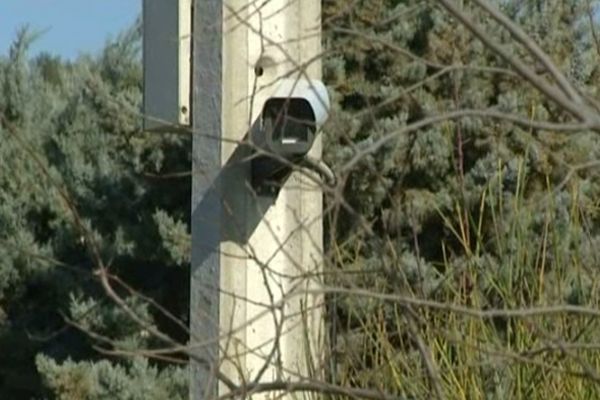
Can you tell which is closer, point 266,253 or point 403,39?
point 266,253

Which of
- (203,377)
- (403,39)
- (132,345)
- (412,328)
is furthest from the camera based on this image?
(403,39)

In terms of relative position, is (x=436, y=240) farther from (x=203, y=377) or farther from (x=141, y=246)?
(x=203, y=377)

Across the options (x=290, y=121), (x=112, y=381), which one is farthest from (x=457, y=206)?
(x=112, y=381)

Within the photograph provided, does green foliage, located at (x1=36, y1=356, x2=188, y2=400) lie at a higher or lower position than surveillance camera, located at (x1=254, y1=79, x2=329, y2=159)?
lower

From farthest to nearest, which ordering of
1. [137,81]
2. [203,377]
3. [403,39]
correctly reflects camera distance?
[137,81] < [403,39] < [203,377]

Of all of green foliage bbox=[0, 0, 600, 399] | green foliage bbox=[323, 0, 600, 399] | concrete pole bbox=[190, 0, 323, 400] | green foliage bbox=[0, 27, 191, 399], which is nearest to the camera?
green foliage bbox=[323, 0, 600, 399]

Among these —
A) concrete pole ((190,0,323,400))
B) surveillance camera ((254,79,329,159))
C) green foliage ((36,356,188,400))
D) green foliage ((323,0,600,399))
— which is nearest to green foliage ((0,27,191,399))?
green foliage ((36,356,188,400))

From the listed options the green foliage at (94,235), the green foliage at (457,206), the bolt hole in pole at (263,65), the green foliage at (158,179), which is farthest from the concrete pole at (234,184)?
the green foliage at (94,235)

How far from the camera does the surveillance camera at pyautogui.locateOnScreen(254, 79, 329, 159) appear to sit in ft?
17.7

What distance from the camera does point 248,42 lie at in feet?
19.1

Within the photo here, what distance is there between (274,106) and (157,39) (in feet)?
1.62

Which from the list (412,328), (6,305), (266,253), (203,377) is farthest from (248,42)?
(6,305)

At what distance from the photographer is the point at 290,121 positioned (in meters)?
5.44

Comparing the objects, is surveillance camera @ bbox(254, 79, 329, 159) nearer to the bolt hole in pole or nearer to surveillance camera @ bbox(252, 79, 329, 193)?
surveillance camera @ bbox(252, 79, 329, 193)
